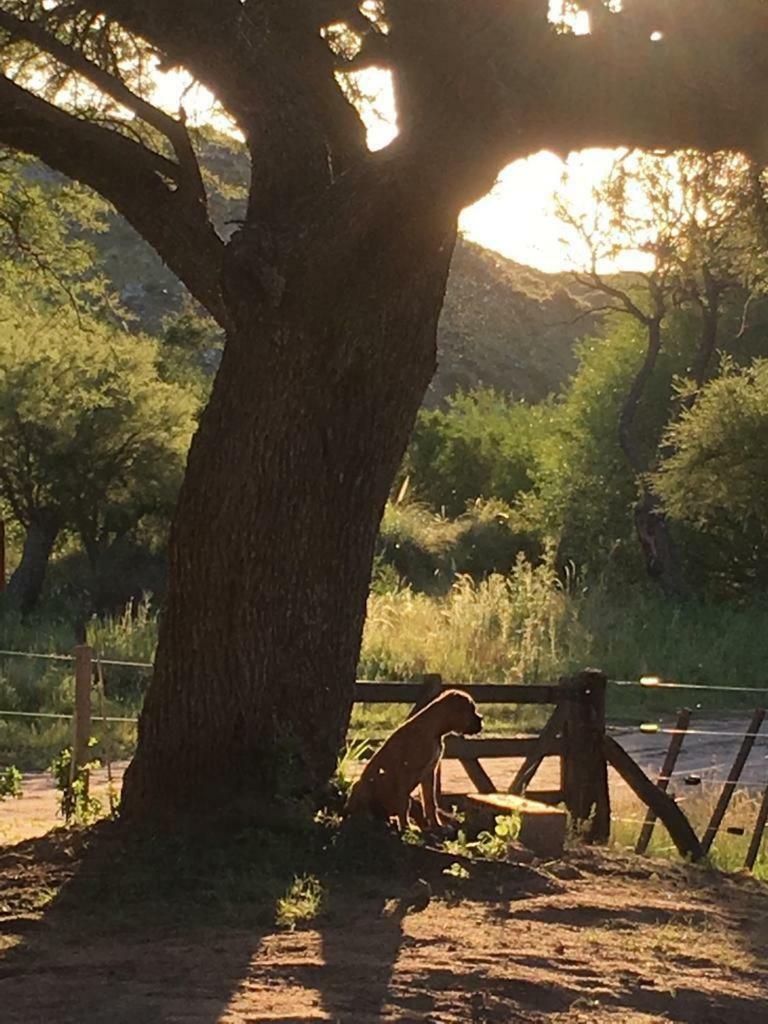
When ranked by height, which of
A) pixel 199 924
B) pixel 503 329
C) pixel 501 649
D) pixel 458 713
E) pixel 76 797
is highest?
pixel 503 329

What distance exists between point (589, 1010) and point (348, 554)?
3336 millimetres

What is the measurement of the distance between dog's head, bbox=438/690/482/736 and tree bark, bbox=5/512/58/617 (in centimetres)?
2153

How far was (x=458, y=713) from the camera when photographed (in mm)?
9203

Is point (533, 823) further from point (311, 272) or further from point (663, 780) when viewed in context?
point (663, 780)

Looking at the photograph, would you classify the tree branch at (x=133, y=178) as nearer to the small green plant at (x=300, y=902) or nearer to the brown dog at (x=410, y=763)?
the brown dog at (x=410, y=763)

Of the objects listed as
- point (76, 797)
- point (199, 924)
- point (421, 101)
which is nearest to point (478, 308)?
point (76, 797)

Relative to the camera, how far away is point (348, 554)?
352 inches

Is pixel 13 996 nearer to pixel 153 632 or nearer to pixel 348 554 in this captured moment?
pixel 348 554

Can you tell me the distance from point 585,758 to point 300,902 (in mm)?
3905

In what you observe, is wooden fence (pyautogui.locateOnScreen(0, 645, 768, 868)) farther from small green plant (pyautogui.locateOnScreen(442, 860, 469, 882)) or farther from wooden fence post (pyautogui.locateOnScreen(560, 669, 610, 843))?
small green plant (pyautogui.locateOnScreen(442, 860, 469, 882))

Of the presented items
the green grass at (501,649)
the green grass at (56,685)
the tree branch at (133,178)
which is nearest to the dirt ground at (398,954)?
the tree branch at (133,178)

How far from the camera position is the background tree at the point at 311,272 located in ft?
28.3

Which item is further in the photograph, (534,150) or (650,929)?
(534,150)

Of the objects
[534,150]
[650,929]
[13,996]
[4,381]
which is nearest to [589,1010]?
[650,929]
